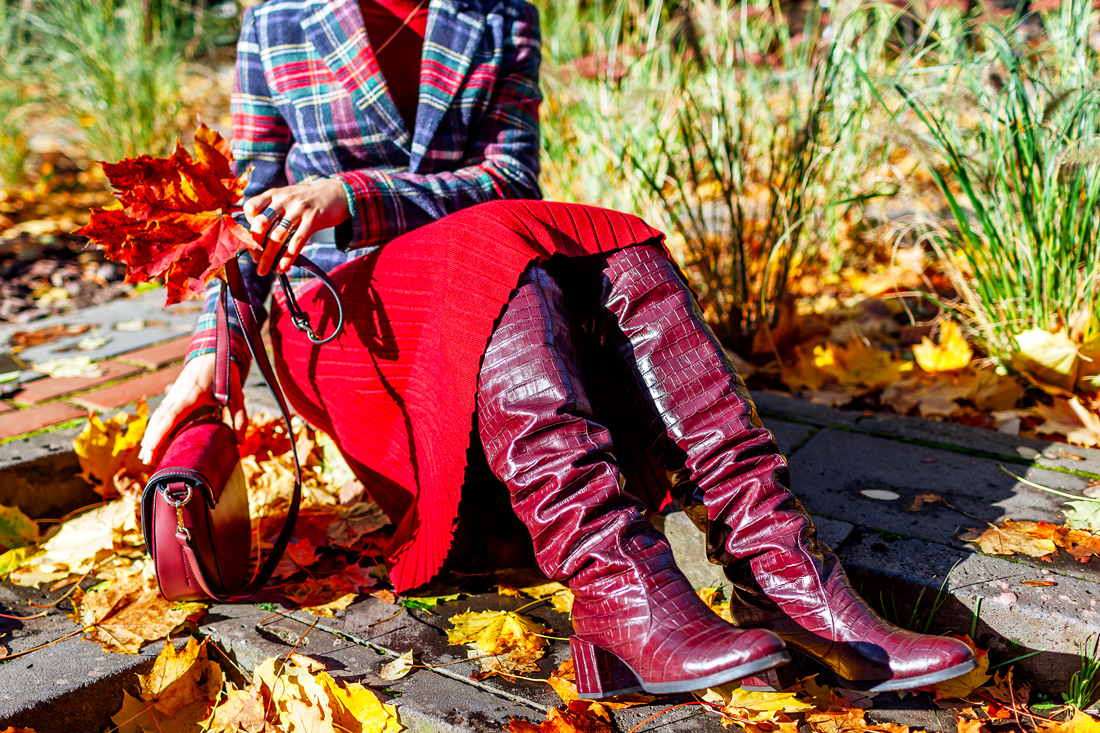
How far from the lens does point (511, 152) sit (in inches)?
65.2

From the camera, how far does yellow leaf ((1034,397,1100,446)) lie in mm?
1748

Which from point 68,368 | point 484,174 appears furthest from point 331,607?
point 68,368

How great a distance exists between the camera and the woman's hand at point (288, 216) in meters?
1.25

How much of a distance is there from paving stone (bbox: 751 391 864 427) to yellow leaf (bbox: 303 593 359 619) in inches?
42.9

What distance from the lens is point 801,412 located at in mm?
1967

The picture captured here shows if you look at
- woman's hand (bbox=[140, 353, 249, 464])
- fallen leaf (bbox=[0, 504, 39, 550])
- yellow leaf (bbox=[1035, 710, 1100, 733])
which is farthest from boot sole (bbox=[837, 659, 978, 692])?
fallen leaf (bbox=[0, 504, 39, 550])

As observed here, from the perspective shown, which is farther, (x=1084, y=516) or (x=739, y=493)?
(x=1084, y=516)

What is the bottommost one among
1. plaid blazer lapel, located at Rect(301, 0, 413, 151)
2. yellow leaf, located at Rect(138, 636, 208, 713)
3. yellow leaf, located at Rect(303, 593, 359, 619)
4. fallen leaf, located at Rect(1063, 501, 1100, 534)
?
yellow leaf, located at Rect(138, 636, 208, 713)

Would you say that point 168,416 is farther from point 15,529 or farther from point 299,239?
point 15,529

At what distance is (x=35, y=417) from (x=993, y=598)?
2139 millimetres

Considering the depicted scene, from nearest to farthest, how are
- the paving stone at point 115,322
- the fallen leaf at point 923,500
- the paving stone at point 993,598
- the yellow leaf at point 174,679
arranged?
the paving stone at point 993,598
the yellow leaf at point 174,679
the fallen leaf at point 923,500
the paving stone at point 115,322

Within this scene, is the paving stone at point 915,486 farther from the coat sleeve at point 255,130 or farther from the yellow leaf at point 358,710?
the coat sleeve at point 255,130

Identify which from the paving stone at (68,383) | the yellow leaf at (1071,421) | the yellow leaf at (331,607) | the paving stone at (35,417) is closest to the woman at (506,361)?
the yellow leaf at (331,607)

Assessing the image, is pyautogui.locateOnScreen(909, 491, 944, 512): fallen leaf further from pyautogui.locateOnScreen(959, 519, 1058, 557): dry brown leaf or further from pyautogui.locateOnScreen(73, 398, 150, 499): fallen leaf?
pyautogui.locateOnScreen(73, 398, 150, 499): fallen leaf
